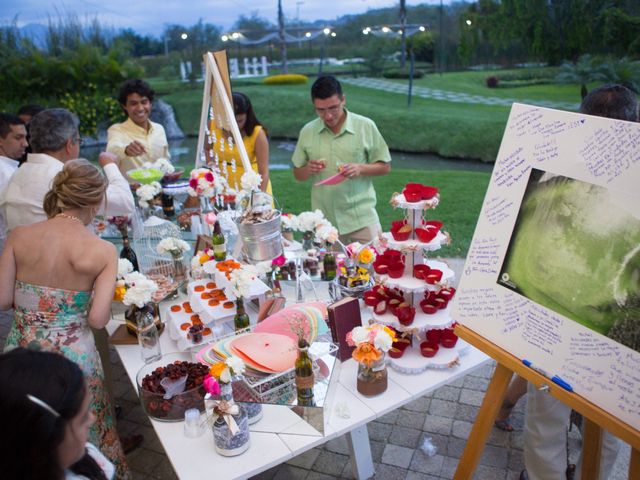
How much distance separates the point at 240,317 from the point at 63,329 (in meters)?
0.80

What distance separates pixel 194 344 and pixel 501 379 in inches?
54.2

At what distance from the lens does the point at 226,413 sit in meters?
1.77

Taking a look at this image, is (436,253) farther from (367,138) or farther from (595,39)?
(595,39)

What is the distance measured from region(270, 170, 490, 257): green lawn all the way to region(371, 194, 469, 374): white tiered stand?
143 inches

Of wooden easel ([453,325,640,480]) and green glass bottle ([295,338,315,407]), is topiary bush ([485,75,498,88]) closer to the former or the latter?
wooden easel ([453,325,640,480])

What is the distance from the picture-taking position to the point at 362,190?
3773 mm

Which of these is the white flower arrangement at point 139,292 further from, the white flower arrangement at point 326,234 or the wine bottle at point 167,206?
the wine bottle at point 167,206

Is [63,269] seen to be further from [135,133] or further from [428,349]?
[135,133]

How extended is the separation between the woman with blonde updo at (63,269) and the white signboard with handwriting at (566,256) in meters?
1.57

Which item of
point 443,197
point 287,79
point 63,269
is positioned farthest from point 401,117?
point 63,269

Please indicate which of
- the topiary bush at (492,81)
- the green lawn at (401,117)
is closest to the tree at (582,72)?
the topiary bush at (492,81)

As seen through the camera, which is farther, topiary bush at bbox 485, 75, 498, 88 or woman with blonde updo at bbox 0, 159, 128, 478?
topiary bush at bbox 485, 75, 498, 88

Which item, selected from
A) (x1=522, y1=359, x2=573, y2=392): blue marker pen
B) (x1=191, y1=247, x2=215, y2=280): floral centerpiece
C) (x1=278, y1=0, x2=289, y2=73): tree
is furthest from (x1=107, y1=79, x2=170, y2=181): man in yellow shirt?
(x1=278, y1=0, x2=289, y2=73): tree

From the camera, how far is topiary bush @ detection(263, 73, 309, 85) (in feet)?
56.7
